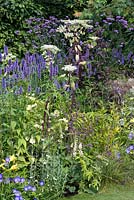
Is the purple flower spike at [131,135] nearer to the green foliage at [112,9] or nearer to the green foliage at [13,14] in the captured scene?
the green foliage at [112,9]

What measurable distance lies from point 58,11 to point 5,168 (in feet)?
18.3

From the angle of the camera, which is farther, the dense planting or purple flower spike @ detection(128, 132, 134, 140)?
purple flower spike @ detection(128, 132, 134, 140)

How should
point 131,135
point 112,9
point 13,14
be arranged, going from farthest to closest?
1. point 13,14
2. point 112,9
3. point 131,135

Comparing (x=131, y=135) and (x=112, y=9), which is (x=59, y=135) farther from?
(x=112, y=9)

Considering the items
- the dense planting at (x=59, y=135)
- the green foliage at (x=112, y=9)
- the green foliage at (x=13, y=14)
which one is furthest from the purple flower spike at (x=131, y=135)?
the green foliage at (x=13, y=14)

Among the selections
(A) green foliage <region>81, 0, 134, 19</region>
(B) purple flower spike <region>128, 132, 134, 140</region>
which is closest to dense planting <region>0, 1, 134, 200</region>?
(B) purple flower spike <region>128, 132, 134, 140</region>

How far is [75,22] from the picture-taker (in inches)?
171

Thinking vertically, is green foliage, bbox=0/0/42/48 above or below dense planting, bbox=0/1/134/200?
above

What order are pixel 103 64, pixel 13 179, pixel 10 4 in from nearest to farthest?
pixel 13 179
pixel 103 64
pixel 10 4

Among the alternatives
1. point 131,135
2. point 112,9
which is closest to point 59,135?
point 131,135

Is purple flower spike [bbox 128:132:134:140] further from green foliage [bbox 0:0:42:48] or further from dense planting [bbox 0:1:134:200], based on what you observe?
green foliage [bbox 0:0:42:48]

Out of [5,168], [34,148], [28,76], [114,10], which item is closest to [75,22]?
[28,76]

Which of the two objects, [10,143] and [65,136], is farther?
[65,136]

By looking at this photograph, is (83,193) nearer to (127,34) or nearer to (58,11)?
(127,34)
